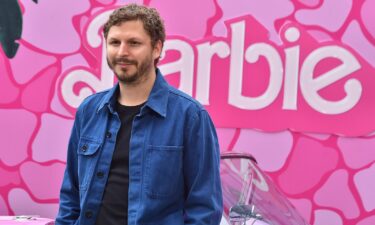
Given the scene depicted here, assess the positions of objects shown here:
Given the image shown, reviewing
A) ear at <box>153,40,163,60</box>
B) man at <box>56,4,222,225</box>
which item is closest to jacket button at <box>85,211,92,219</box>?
man at <box>56,4,222,225</box>

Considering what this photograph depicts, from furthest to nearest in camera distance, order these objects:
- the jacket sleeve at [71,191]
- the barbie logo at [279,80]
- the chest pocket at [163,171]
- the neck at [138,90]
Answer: the barbie logo at [279,80], the jacket sleeve at [71,191], the neck at [138,90], the chest pocket at [163,171]

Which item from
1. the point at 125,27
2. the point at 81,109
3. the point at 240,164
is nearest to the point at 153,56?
the point at 125,27

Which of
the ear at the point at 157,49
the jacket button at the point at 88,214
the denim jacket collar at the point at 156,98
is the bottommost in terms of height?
the jacket button at the point at 88,214

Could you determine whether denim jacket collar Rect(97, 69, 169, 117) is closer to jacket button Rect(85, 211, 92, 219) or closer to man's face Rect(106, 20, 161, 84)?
man's face Rect(106, 20, 161, 84)

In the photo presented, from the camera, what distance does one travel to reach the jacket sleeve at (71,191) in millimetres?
1858

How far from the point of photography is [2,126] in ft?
14.6

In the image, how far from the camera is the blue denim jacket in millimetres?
1655

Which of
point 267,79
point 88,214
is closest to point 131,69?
point 88,214

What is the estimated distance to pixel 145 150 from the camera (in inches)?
65.8

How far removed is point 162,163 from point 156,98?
21cm

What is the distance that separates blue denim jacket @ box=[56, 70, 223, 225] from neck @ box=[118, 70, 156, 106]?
25 mm

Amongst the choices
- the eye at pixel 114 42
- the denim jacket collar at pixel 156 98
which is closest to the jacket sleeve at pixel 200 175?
the denim jacket collar at pixel 156 98

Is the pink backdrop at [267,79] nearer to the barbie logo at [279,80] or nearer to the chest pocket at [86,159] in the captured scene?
the barbie logo at [279,80]

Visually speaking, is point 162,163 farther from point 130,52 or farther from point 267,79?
point 267,79
